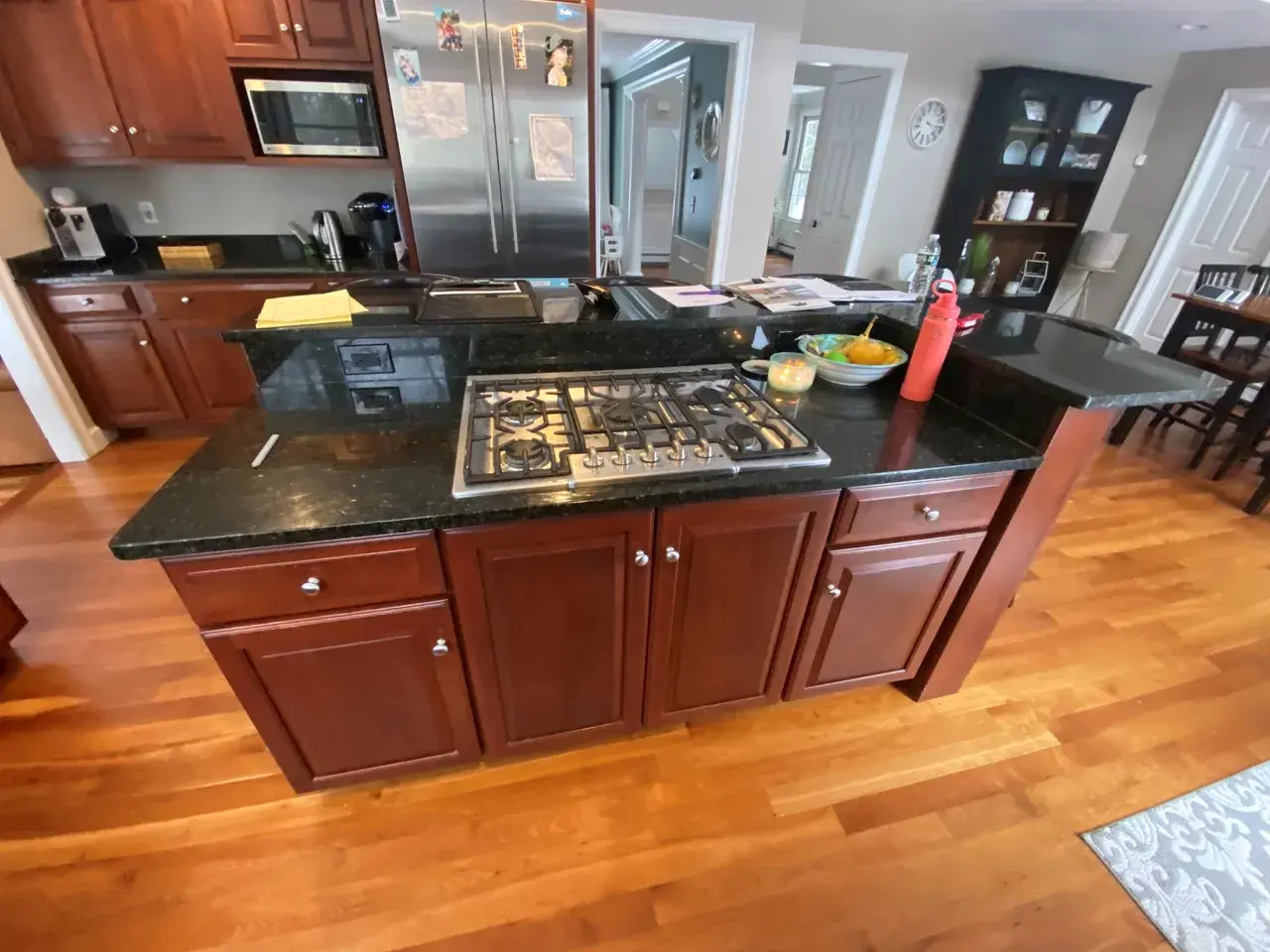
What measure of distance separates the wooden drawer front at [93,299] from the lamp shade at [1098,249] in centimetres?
624

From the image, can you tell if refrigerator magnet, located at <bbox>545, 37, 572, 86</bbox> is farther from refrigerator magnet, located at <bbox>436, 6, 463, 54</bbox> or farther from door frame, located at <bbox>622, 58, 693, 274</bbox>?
door frame, located at <bbox>622, 58, 693, 274</bbox>

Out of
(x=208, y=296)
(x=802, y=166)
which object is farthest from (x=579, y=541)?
(x=802, y=166)

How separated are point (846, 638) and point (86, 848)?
193 cm

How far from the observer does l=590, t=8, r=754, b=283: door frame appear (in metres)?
2.84

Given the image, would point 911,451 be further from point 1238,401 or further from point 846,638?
point 1238,401

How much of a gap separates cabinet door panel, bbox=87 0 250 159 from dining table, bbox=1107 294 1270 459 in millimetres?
4717

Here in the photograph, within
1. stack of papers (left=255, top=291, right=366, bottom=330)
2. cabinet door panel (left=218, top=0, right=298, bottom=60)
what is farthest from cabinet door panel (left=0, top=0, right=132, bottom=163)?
stack of papers (left=255, top=291, right=366, bottom=330)

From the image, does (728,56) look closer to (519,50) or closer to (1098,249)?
(519,50)

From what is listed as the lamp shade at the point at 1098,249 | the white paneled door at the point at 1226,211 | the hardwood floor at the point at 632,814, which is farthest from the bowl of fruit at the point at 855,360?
the white paneled door at the point at 1226,211

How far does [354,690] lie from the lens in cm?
120

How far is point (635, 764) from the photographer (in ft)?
5.13

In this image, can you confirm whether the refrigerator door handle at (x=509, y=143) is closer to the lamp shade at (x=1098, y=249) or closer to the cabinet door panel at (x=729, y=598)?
the cabinet door panel at (x=729, y=598)

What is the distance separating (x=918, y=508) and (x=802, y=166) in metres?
7.65

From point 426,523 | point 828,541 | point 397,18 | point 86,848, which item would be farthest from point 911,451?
point 397,18
